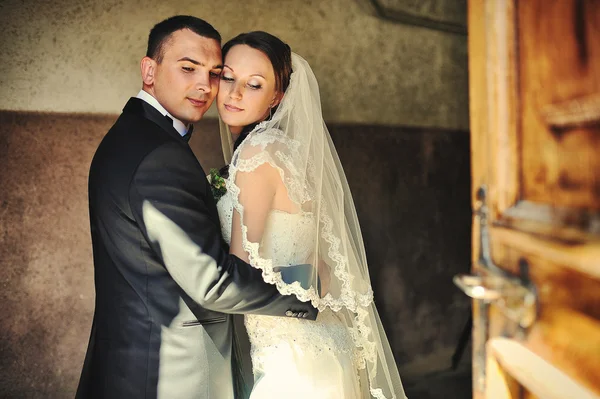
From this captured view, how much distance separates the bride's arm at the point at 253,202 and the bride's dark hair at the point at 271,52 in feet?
1.14

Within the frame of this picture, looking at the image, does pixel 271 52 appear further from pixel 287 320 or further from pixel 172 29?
pixel 287 320

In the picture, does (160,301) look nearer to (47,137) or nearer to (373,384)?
(373,384)

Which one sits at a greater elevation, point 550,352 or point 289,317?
point 550,352

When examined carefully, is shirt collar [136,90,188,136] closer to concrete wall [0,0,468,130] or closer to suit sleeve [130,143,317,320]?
suit sleeve [130,143,317,320]

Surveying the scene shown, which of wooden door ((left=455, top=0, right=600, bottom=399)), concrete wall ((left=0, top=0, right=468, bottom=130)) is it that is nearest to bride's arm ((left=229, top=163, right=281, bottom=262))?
wooden door ((left=455, top=0, right=600, bottom=399))

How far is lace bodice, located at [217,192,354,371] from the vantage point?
7.06ft

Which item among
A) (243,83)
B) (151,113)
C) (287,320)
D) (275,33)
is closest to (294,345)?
(287,320)

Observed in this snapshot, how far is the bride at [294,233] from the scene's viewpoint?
2.10m

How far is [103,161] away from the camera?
198cm

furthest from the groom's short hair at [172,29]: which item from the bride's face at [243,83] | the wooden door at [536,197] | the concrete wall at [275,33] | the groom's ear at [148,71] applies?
the wooden door at [536,197]

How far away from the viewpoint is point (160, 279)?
6.47 ft

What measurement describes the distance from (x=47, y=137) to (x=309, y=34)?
2017 millimetres

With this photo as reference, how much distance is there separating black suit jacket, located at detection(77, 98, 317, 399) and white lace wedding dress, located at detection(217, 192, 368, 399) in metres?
0.13

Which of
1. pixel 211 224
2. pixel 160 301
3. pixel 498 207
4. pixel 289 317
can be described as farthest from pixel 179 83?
pixel 498 207
